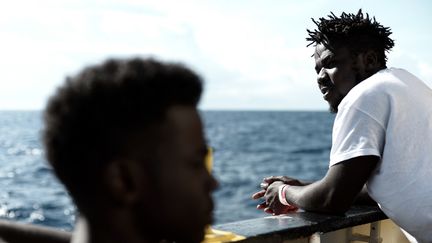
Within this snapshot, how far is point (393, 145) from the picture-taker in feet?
8.87

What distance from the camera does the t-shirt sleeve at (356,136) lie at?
2.67 m

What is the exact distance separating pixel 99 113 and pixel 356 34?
1.94m

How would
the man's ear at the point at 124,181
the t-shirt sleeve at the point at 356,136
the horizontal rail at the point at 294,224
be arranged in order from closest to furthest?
1. the man's ear at the point at 124,181
2. the horizontal rail at the point at 294,224
3. the t-shirt sleeve at the point at 356,136

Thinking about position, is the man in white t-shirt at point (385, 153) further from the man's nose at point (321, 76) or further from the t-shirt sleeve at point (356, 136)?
the man's nose at point (321, 76)

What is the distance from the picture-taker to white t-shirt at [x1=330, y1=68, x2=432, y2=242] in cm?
269

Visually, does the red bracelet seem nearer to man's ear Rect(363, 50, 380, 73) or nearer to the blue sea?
the blue sea

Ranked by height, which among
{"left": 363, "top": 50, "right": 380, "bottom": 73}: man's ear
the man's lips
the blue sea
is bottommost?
the blue sea

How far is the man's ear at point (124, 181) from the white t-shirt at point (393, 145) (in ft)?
4.77

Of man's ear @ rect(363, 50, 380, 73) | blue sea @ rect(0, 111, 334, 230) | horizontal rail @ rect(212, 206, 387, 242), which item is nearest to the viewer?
horizontal rail @ rect(212, 206, 387, 242)

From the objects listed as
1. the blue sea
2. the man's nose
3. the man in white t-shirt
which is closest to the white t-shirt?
the man in white t-shirt

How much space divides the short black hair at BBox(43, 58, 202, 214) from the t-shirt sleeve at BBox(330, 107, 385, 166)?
141 cm

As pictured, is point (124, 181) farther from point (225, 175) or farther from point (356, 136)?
point (225, 175)

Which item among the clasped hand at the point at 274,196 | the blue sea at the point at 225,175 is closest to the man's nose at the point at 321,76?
the clasped hand at the point at 274,196

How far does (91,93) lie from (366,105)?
1.61 metres
